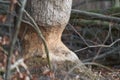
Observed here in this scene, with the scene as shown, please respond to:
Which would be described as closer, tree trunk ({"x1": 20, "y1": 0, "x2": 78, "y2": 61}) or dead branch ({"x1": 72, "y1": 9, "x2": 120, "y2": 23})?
tree trunk ({"x1": 20, "y1": 0, "x2": 78, "y2": 61})

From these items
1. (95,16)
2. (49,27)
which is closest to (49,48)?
(49,27)

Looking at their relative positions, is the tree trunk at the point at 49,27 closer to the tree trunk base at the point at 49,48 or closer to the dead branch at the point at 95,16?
the tree trunk base at the point at 49,48

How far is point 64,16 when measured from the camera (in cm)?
564

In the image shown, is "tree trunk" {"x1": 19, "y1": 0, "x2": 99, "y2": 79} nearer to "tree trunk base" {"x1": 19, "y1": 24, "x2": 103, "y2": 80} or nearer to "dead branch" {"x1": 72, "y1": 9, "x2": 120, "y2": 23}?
"tree trunk base" {"x1": 19, "y1": 24, "x2": 103, "y2": 80}

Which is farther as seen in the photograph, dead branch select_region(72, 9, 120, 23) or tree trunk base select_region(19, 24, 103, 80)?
dead branch select_region(72, 9, 120, 23)

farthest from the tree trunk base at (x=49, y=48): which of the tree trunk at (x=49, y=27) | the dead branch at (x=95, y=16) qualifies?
the dead branch at (x=95, y=16)

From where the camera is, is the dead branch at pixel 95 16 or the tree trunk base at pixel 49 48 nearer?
the tree trunk base at pixel 49 48

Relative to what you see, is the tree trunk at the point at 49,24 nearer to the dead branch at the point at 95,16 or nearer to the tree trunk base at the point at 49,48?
the tree trunk base at the point at 49,48

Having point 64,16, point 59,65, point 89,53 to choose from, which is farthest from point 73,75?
point 89,53

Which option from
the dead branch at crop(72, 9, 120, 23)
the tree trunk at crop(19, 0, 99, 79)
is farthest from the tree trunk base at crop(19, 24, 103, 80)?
the dead branch at crop(72, 9, 120, 23)

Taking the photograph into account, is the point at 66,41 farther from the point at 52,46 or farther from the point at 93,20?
the point at 52,46

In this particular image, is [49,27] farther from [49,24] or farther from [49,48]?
[49,48]

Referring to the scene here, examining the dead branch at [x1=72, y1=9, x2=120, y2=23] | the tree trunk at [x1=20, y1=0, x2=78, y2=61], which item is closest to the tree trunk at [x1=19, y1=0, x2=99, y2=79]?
the tree trunk at [x1=20, y1=0, x2=78, y2=61]

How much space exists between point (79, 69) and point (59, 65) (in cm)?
24
